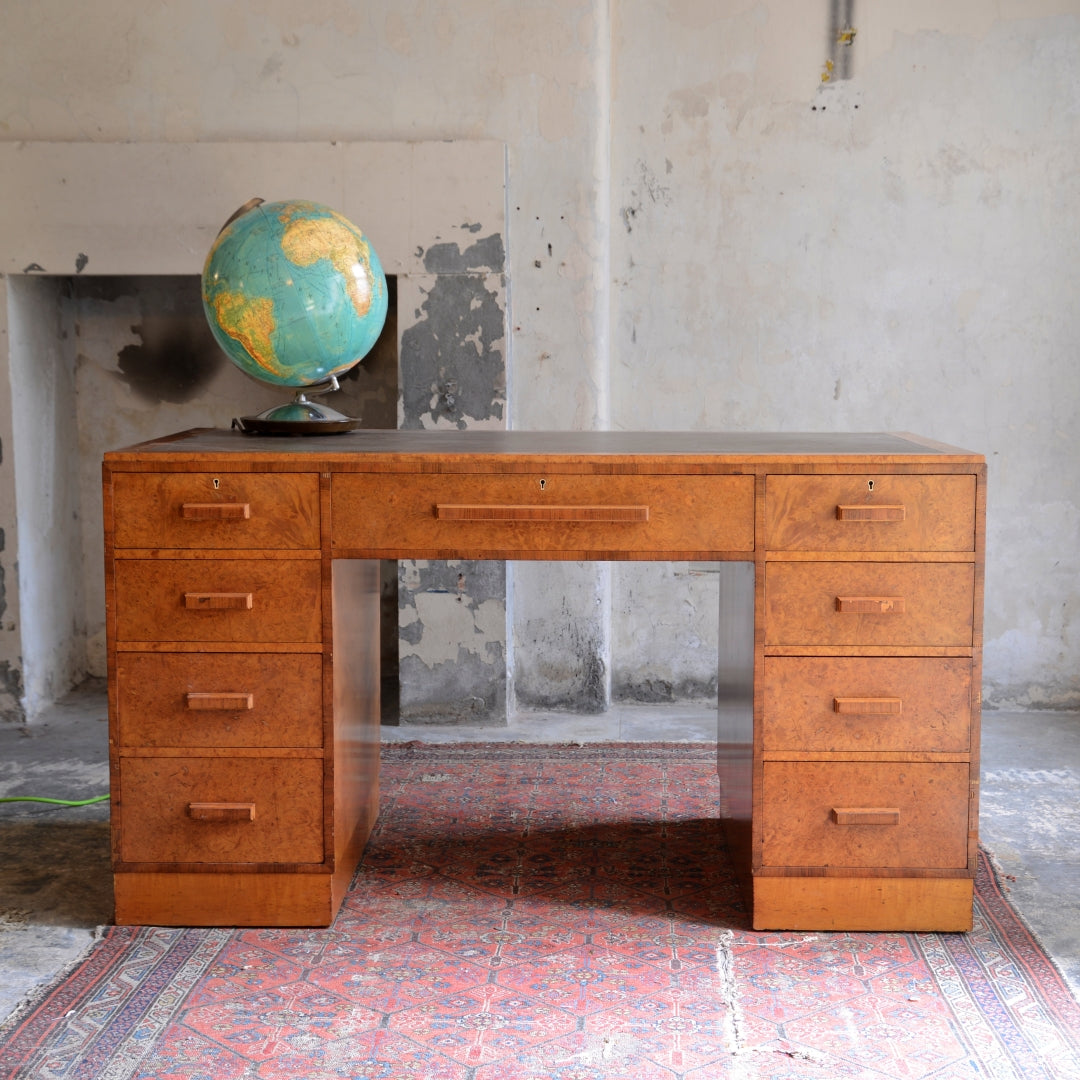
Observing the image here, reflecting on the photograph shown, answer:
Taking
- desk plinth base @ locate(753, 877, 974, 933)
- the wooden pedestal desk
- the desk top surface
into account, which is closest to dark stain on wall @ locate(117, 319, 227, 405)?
the desk top surface

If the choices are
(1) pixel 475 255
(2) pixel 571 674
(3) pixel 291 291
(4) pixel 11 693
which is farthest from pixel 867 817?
(4) pixel 11 693

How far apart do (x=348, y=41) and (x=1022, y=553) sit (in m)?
3.05

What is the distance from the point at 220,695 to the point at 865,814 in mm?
1441

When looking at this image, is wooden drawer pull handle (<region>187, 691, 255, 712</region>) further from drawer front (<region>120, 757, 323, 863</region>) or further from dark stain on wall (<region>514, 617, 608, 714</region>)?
dark stain on wall (<region>514, 617, 608, 714</region>)

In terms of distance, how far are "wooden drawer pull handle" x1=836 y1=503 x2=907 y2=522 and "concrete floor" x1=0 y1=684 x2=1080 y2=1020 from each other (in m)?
0.98

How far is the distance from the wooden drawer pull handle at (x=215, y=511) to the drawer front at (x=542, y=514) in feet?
0.66

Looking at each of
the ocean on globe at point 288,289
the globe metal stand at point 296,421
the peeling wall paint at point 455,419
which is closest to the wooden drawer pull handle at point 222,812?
the globe metal stand at point 296,421

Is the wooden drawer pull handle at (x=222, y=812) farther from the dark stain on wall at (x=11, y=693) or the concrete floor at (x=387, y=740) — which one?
the dark stain on wall at (x=11, y=693)

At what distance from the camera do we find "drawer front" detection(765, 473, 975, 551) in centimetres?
258

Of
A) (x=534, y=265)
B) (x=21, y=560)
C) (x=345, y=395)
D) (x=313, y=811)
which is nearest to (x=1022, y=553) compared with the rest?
(x=534, y=265)

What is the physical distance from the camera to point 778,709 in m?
2.65

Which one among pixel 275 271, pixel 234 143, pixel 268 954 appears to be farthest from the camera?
pixel 234 143

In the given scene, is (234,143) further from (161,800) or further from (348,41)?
(161,800)

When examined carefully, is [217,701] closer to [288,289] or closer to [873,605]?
[288,289]
